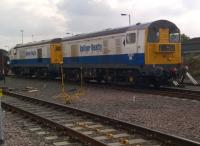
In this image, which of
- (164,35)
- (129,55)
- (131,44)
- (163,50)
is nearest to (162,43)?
(163,50)

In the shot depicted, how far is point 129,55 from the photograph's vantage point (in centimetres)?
2388

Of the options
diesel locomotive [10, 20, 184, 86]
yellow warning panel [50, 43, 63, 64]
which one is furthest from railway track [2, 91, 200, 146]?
yellow warning panel [50, 43, 63, 64]

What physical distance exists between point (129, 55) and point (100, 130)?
13.1 metres

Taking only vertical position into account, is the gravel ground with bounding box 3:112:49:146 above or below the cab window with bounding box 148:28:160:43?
below

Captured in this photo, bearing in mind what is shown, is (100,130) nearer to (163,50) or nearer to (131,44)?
(163,50)

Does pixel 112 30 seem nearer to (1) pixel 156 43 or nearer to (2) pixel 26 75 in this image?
(1) pixel 156 43

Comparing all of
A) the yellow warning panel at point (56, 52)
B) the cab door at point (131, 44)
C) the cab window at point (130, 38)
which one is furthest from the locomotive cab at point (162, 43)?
the yellow warning panel at point (56, 52)

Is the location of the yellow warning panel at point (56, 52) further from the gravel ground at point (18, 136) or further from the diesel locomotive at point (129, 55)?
the gravel ground at point (18, 136)

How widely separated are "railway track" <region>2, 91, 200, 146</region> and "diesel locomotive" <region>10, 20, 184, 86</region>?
8.07m

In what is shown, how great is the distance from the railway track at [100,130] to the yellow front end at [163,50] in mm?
7951

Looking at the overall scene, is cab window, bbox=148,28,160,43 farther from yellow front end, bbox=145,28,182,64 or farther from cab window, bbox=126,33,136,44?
cab window, bbox=126,33,136,44

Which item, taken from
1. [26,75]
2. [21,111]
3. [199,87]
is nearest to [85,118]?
[21,111]

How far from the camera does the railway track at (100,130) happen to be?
914 centimetres

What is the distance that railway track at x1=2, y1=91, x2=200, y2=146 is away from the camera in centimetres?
914
